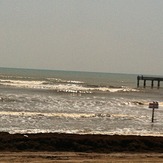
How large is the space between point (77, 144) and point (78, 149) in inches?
14.3

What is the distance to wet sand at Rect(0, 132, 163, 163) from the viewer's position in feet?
39.5

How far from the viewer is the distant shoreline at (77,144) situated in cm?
1350

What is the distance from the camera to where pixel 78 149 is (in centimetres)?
1369

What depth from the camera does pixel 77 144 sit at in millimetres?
14031

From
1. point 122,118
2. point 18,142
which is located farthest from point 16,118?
point 18,142

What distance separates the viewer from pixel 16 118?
2314 centimetres

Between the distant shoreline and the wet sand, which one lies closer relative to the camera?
the wet sand

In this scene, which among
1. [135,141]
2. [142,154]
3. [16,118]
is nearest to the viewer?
[142,154]

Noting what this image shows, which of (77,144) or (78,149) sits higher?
(77,144)

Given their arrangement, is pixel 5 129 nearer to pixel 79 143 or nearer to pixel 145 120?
pixel 79 143

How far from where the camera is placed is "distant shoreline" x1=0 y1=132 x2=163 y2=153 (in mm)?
13500

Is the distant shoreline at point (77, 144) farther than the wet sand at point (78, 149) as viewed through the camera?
Yes

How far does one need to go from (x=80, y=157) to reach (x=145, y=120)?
46.7 feet

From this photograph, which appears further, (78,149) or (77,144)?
(77,144)
